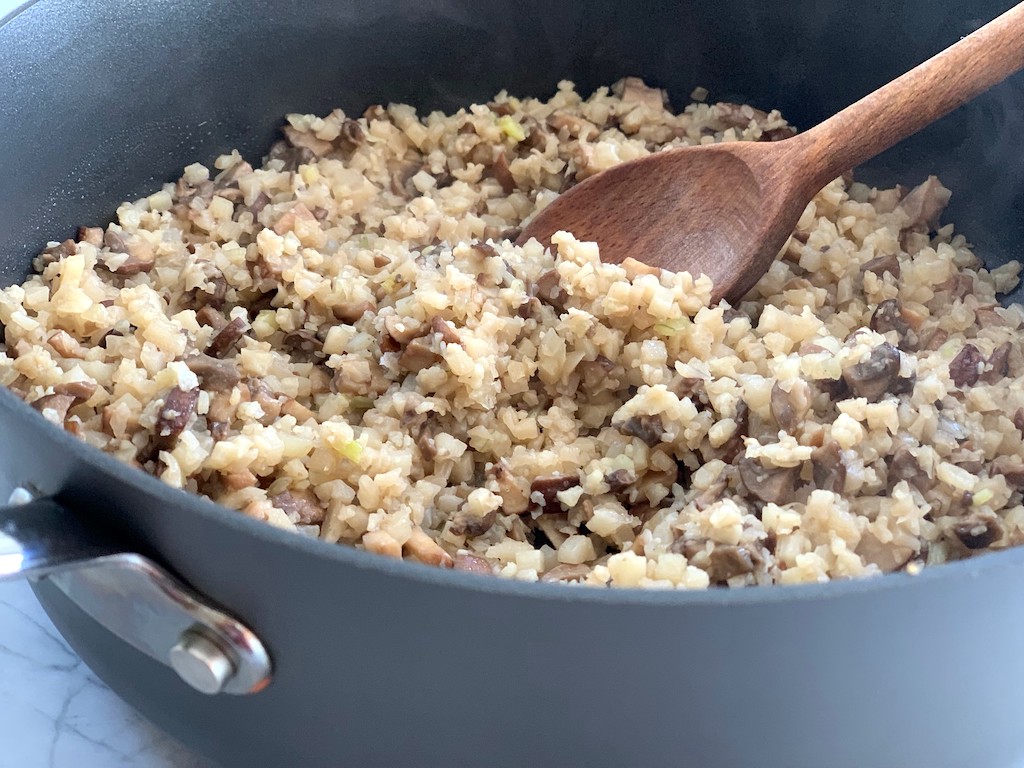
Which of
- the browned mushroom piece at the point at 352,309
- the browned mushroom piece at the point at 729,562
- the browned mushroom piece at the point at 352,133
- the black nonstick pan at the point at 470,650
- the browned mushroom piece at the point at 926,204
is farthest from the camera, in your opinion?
the browned mushroom piece at the point at 352,133

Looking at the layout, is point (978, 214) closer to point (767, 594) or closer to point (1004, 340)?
point (1004, 340)

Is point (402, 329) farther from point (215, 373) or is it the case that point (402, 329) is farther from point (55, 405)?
point (55, 405)

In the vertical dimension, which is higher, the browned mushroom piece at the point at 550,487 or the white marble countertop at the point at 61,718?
the white marble countertop at the point at 61,718

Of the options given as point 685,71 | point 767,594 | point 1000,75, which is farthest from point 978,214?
point 767,594

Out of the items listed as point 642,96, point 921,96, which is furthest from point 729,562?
point 642,96

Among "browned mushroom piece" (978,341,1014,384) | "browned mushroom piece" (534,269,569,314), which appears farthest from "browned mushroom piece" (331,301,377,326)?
"browned mushroom piece" (978,341,1014,384)

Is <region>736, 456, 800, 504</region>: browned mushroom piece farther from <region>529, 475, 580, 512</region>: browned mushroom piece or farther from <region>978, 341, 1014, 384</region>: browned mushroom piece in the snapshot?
<region>978, 341, 1014, 384</region>: browned mushroom piece

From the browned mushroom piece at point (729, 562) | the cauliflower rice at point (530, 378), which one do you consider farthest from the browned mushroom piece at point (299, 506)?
the browned mushroom piece at point (729, 562)

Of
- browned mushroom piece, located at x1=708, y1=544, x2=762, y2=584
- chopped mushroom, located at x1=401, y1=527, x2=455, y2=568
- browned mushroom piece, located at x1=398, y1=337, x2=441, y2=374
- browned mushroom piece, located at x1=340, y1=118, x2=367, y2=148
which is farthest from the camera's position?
browned mushroom piece, located at x1=340, y1=118, x2=367, y2=148

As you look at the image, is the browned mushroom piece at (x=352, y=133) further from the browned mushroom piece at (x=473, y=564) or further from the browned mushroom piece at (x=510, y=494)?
the browned mushroom piece at (x=473, y=564)
